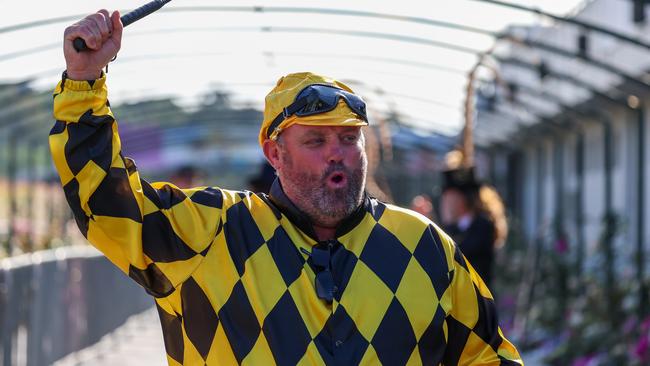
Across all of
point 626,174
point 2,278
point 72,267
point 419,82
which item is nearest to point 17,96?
point 72,267

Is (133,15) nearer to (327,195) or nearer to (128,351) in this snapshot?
(327,195)

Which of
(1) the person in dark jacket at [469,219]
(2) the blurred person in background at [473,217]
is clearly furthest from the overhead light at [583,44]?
(1) the person in dark jacket at [469,219]

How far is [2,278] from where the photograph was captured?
810cm

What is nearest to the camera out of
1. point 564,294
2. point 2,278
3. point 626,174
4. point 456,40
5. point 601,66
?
point 2,278

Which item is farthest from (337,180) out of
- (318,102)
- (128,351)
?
(128,351)

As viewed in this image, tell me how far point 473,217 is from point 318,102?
4557 mm

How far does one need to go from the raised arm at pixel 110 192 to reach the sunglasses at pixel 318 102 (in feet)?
1.17

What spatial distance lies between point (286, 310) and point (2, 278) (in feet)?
16.6

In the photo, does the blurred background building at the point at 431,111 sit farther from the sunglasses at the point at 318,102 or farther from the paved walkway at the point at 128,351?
the sunglasses at the point at 318,102

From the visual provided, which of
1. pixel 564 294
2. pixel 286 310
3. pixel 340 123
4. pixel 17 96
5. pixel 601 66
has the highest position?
pixel 340 123

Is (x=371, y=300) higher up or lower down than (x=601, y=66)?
higher up

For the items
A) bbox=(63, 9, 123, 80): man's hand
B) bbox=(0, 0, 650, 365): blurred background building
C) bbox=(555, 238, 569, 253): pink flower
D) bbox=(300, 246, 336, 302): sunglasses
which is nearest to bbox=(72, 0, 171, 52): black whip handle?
bbox=(63, 9, 123, 80): man's hand

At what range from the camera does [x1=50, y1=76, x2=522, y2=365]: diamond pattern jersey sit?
331 cm

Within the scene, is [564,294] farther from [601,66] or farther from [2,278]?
[2,278]
